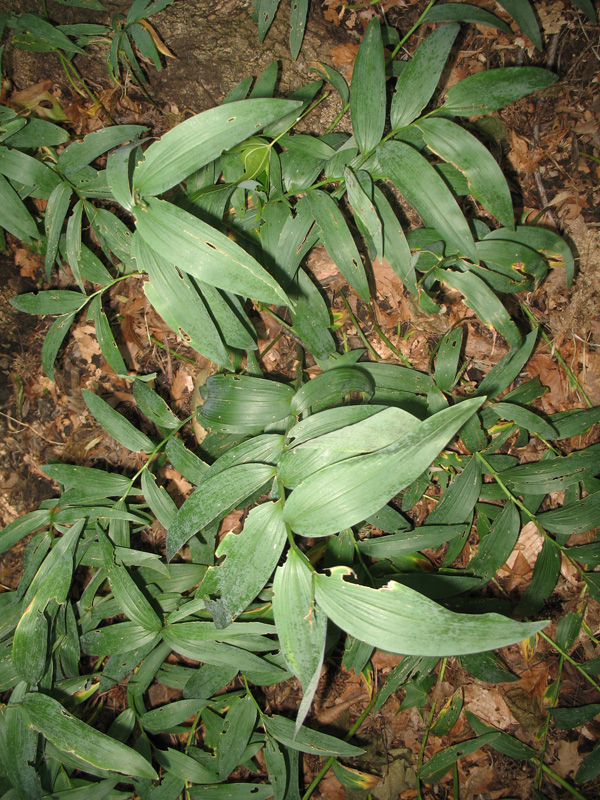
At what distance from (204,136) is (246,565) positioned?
2.71 ft

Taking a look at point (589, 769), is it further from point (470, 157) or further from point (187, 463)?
point (470, 157)

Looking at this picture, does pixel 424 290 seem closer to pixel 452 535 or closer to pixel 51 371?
pixel 452 535

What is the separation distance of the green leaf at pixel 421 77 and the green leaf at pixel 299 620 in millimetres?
1033

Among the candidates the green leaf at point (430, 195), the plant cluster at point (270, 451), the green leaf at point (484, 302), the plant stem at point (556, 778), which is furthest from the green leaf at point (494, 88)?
the plant stem at point (556, 778)

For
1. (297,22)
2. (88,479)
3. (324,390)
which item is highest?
(297,22)

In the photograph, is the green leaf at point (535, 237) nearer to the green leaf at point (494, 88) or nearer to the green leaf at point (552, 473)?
the green leaf at point (494, 88)

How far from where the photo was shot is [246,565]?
96 cm

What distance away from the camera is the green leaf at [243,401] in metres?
1.21

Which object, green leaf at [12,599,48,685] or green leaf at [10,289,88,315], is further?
green leaf at [10,289,88,315]

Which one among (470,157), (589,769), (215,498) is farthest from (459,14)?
(589,769)

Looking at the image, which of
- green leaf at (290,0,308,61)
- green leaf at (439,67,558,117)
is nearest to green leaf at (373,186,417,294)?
green leaf at (439,67,558,117)

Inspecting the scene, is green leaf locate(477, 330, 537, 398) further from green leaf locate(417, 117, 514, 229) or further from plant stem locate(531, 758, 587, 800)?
plant stem locate(531, 758, 587, 800)

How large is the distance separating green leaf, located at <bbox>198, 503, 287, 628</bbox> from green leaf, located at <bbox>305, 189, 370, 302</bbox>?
2.01 ft

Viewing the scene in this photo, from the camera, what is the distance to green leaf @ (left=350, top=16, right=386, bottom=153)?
1.12 metres
